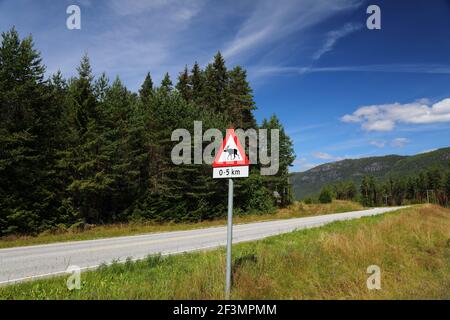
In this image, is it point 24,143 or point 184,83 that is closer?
point 24,143

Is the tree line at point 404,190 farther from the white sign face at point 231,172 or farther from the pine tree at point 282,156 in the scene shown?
the white sign face at point 231,172

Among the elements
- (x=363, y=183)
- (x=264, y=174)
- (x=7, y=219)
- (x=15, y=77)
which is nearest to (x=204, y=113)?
(x=264, y=174)

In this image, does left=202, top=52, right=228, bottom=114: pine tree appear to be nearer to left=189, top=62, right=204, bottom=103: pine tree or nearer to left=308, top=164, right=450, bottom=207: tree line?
left=189, top=62, right=204, bottom=103: pine tree

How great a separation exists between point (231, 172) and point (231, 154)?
1.06 ft

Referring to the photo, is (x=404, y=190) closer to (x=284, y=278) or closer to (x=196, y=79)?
(x=196, y=79)

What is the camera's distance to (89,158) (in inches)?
950

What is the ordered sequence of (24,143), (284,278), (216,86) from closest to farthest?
(284,278), (24,143), (216,86)

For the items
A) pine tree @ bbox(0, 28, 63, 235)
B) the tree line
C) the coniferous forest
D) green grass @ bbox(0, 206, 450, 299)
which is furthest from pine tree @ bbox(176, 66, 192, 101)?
the tree line

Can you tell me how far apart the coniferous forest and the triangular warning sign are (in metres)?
17.9

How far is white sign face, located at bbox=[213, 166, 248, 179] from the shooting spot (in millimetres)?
5619

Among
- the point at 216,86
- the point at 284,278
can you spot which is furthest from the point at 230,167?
the point at 216,86

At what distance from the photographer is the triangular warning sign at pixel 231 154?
18.9 ft

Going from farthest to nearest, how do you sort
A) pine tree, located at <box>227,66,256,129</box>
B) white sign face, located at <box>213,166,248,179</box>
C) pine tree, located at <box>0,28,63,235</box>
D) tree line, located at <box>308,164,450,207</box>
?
tree line, located at <box>308,164,450,207</box> < pine tree, located at <box>227,66,256,129</box> < pine tree, located at <box>0,28,63,235</box> < white sign face, located at <box>213,166,248,179</box>

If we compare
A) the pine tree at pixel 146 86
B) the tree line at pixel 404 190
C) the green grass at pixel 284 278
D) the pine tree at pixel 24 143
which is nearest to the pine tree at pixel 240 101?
the pine tree at pixel 146 86
